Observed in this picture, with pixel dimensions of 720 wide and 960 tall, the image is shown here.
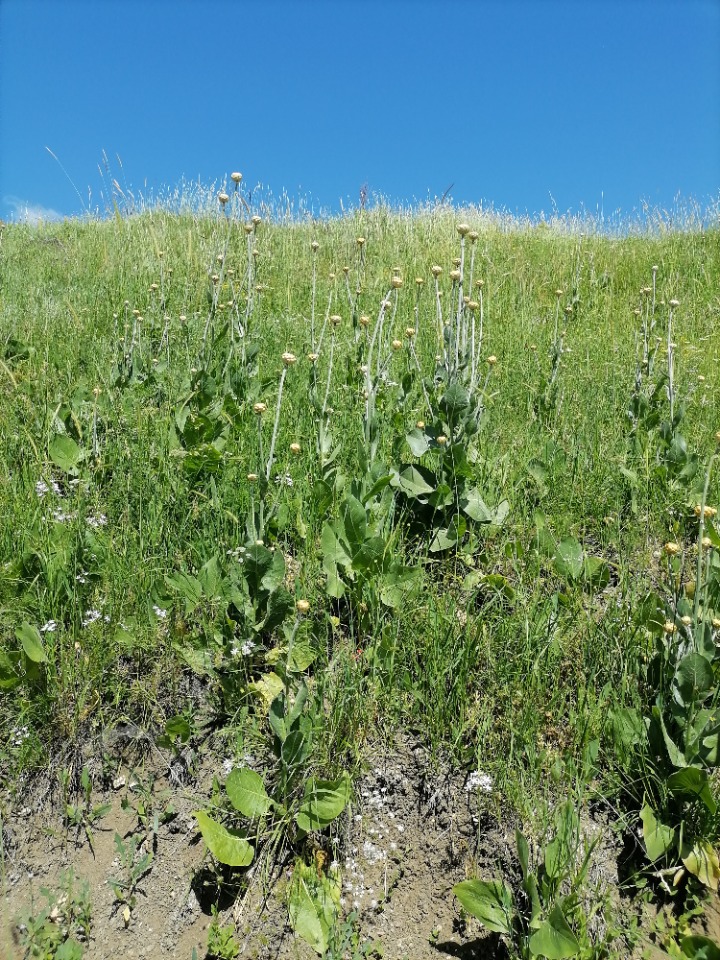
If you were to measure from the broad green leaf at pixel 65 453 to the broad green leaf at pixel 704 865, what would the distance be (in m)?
2.85

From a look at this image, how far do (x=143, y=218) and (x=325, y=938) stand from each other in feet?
29.5

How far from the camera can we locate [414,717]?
2.29 metres

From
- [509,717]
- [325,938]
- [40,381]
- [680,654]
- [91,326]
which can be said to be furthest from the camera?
[91,326]

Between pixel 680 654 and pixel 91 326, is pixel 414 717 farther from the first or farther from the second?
pixel 91 326

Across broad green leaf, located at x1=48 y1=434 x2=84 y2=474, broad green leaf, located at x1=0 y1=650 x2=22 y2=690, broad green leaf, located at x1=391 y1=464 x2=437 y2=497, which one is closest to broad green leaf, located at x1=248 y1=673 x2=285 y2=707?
broad green leaf, located at x1=0 y1=650 x2=22 y2=690

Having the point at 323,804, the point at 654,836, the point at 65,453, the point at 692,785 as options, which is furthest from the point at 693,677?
the point at 65,453

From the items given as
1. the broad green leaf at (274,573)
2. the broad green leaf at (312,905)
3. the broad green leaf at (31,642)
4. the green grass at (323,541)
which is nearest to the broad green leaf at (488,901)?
the green grass at (323,541)

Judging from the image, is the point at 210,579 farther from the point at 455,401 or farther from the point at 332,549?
the point at 455,401

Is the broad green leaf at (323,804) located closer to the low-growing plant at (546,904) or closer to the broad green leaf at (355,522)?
the low-growing plant at (546,904)

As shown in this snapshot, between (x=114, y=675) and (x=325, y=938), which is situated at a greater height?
(x=114, y=675)

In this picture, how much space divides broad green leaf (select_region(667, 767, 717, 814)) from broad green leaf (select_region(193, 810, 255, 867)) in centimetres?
122

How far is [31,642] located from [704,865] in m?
2.19

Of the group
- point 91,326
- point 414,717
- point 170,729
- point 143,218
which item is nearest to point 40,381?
point 91,326

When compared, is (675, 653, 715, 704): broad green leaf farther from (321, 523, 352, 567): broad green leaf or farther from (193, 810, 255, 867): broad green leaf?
(193, 810, 255, 867): broad green leaf
